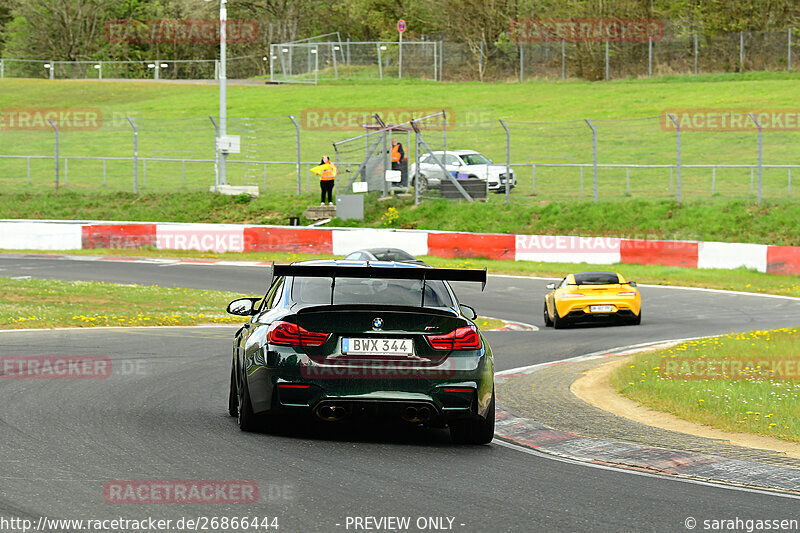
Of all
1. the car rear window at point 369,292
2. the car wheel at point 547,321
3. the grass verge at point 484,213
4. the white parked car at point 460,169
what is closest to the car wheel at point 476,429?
the car rear window at point 369,292

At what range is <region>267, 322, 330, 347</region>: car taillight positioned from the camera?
831cm

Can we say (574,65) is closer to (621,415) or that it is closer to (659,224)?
(659,224)

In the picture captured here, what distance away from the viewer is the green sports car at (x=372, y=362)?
325 inches

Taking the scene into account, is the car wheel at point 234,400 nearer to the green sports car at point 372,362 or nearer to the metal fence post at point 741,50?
the green sports car at point 372,362

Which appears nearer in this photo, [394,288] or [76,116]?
[394,288]

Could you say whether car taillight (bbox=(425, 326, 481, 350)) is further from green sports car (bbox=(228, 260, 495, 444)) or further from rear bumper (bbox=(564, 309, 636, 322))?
rear bumper (bbox=(564, 309, 636, 322))

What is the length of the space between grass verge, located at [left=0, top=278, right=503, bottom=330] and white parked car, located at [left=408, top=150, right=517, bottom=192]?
1450 centimetres

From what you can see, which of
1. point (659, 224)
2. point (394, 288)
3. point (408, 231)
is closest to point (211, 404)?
point (394, 288)

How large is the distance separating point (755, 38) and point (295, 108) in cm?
2263

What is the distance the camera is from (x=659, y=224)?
32844mm

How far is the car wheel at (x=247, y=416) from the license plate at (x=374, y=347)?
2.94ft

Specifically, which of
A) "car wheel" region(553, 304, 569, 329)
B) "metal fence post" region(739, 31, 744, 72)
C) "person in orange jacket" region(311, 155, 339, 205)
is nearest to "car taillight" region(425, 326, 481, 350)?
"car wheel" region(553, 304, 569, 329)

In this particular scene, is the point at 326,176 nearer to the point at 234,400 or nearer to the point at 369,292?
the point at 234,400

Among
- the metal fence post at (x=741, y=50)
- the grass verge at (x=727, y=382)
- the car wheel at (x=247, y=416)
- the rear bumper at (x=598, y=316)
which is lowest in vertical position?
the rear bumper at (x=598, y=316)
